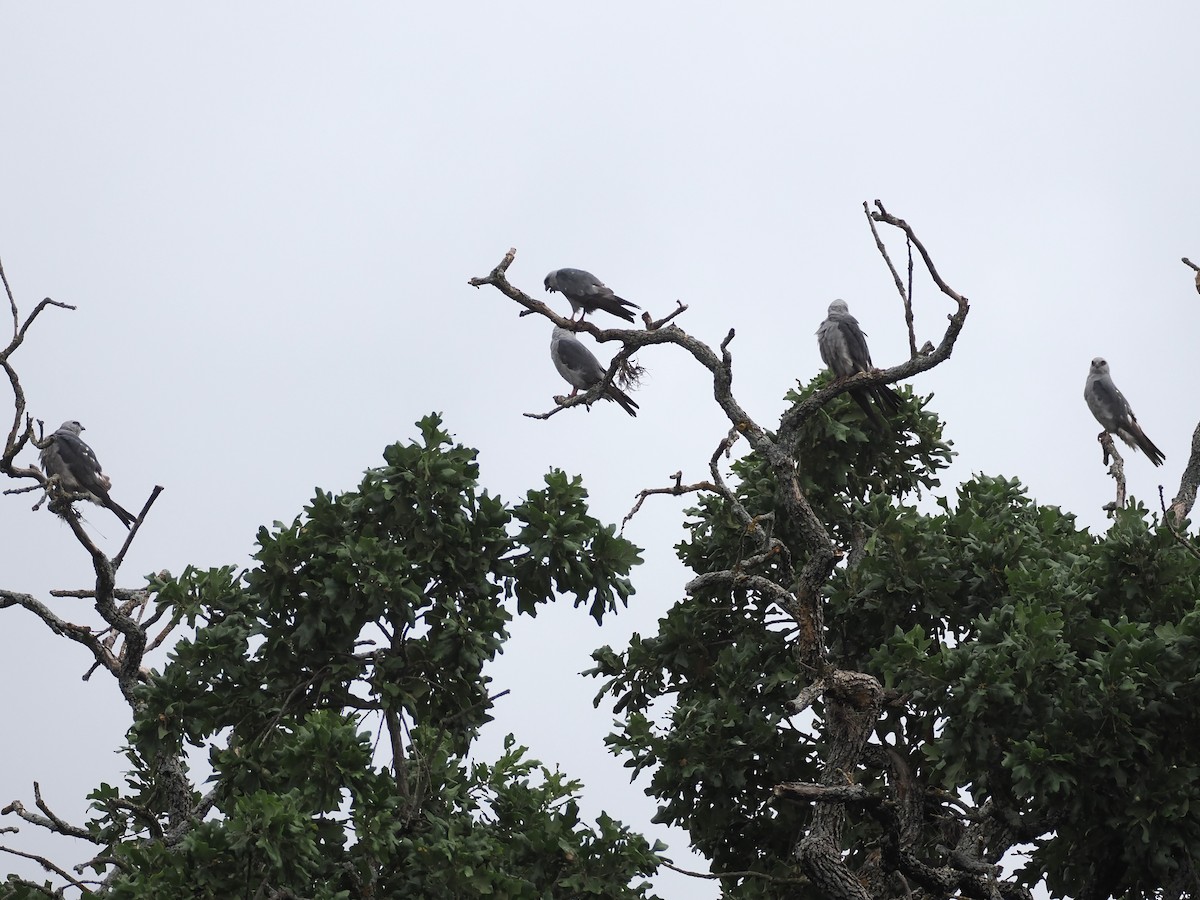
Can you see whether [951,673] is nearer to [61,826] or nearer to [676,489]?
[676,489]

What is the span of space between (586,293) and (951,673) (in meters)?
6.02

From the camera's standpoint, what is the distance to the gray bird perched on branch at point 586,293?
12.8 m

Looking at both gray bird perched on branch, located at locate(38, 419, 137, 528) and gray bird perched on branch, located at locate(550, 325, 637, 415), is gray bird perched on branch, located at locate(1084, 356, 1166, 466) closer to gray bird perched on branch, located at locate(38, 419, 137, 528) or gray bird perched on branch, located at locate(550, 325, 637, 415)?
gray bird perched on branch, located at locate(550, 325, 637, 415)

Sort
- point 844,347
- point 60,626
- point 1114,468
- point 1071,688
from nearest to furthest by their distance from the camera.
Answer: point 1071,688, point 60,626, point 844,347, point 1114,468

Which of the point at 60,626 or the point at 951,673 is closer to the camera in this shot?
the point at 951,673

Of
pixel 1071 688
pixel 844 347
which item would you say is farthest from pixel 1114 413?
pixel 1071 688

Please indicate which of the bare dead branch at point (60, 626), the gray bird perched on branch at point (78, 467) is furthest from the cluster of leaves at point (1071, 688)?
the gray bird perched on branch at point (78, 467)

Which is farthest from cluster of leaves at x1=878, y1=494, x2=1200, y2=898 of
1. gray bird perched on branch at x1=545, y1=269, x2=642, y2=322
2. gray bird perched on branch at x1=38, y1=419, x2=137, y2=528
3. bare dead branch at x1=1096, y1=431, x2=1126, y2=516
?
gray bird perched on branch at x1=38, y1=419, x2=137, y2=528

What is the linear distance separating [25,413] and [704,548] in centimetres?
631

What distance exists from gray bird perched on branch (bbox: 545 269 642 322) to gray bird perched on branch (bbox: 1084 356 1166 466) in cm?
675

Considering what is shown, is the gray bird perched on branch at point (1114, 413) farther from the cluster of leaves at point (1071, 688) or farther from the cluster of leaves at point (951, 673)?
the cluster of leaves at point (1071, 688)

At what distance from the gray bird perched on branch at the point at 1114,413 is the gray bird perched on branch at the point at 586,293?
6.75 meters

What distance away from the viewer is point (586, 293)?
13.2 meters

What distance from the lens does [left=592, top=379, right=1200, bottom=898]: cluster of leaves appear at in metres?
8.59
